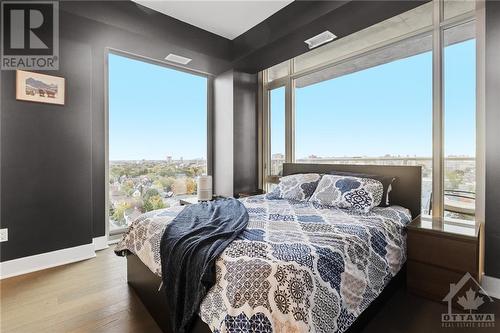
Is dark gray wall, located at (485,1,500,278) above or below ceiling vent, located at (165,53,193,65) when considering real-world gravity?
below

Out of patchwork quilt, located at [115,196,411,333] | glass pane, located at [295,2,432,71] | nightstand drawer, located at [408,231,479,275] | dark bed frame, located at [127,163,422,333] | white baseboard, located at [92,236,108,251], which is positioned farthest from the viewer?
white baseboard, located at [92,236,108,251]

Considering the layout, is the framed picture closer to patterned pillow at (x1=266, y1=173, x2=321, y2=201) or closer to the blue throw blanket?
the blue throw blanket

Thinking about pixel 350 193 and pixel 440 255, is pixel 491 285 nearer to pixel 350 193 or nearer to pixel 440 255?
pixel 440 255

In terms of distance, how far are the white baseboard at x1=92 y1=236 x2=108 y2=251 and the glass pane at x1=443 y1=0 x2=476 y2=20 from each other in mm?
4521

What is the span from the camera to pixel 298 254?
1.30 meters

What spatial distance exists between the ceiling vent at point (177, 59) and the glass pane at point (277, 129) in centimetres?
144

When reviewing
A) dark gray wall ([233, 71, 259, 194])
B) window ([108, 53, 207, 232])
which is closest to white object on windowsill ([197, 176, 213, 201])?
dark gray wall ([233, 71, 259, 194])

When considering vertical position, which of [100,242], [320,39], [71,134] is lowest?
[100,242]

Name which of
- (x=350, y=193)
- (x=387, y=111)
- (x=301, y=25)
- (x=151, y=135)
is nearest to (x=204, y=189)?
(x=151, y=135)

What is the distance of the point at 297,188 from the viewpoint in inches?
117

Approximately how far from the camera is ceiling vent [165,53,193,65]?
343cm

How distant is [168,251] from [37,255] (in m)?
2.04

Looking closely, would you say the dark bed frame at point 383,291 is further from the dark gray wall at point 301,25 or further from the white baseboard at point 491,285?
the dark gray wall at point 301,25

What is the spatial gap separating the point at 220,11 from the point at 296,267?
2913 mm
